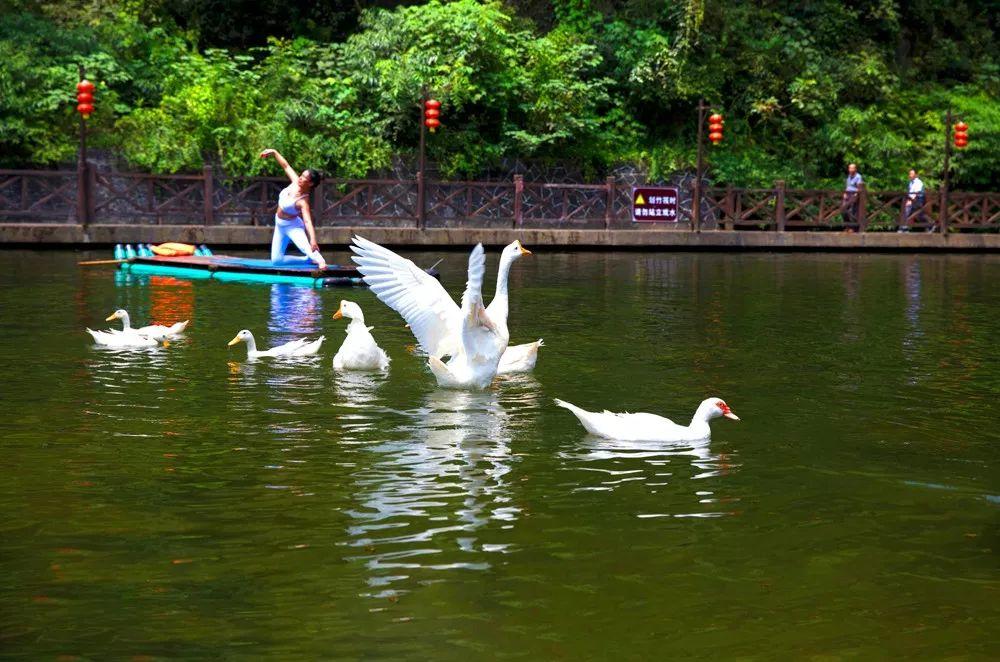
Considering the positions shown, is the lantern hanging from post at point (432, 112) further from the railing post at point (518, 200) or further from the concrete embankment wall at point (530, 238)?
the railing post at point (518, 200)

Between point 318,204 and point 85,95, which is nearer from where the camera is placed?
point 85,95

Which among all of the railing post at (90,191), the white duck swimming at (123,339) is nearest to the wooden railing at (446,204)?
the railing post at (90,191)

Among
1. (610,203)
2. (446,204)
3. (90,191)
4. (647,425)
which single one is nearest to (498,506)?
(647,425)

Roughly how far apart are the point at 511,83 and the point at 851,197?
8.14 metres

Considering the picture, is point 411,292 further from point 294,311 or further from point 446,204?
point 446,204

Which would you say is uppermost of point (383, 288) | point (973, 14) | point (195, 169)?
point (973, 14)

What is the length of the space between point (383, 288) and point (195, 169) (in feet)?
69.5

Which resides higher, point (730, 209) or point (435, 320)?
point (730, 209)

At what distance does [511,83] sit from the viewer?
32812mm

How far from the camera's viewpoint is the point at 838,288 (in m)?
20.4

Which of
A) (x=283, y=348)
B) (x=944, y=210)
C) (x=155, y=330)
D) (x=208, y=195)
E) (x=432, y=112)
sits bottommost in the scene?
(x=283, y=348)

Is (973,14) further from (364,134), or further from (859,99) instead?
(364,134)

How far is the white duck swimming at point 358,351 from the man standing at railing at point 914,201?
79.2 feet

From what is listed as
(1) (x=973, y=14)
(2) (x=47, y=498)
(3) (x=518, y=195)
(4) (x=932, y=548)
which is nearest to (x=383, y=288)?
(2) (x=47, y=498)
